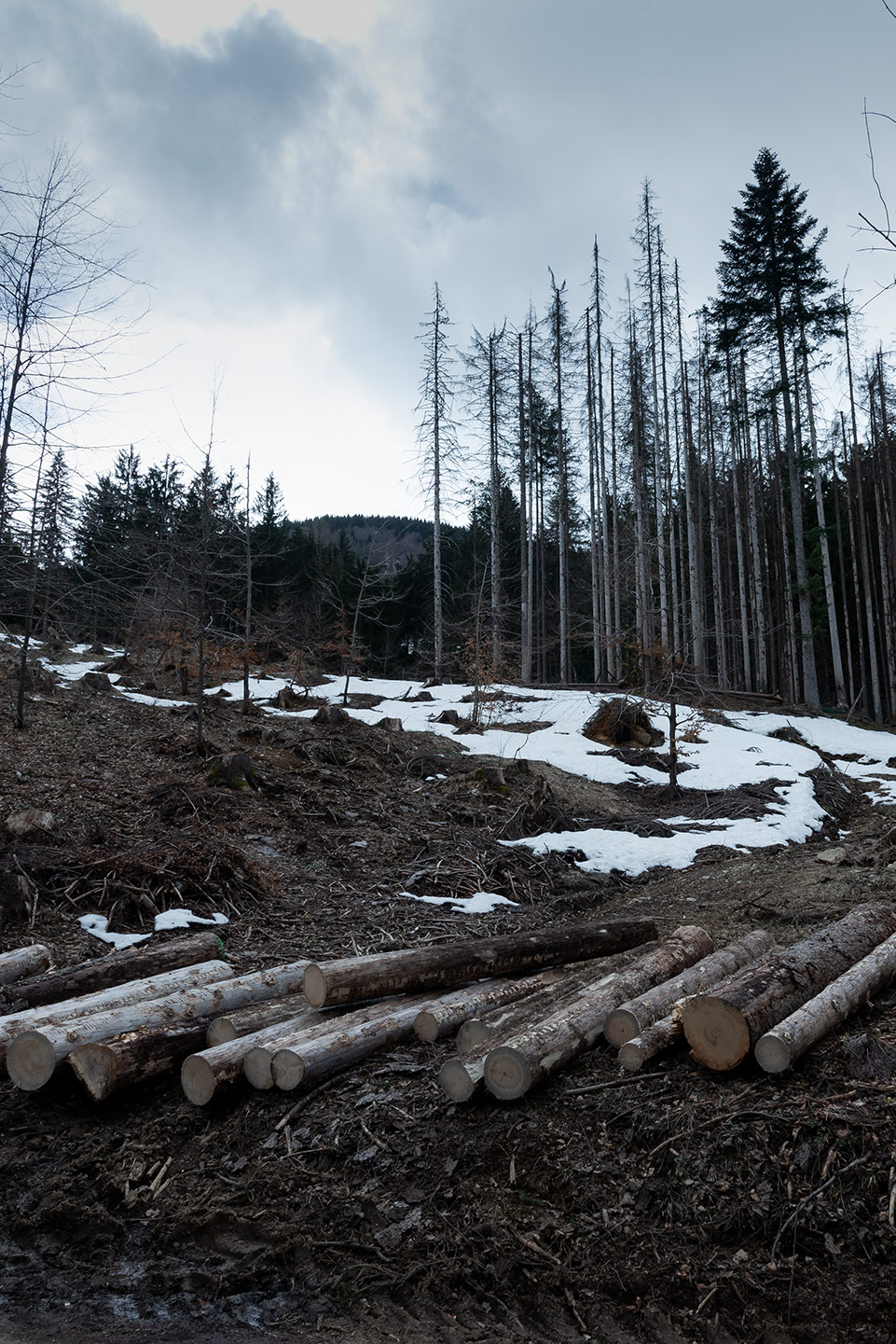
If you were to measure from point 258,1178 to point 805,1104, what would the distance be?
249cm

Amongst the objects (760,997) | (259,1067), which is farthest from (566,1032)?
(259,1067)

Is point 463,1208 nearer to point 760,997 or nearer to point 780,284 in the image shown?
point 760,997

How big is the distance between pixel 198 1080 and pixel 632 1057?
2.24 metres

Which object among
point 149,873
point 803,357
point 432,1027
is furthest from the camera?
point 803,357

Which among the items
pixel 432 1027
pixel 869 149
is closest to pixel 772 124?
pixel 869 149

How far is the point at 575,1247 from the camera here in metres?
2.87

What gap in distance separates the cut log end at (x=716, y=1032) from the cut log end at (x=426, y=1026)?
1.41 m

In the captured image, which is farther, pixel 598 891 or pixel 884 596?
pixel 884 596

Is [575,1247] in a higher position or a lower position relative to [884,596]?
lower

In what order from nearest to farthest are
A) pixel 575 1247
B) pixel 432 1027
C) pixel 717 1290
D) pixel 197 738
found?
pixel 717 1290 < pixel 575 1247 < pixel 432 1027 < pixel 197 738

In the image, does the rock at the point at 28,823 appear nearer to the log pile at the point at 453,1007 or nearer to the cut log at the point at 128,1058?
the log pile at the point at 453,1007

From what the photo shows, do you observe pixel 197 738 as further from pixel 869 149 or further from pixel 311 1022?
pixel 869 149

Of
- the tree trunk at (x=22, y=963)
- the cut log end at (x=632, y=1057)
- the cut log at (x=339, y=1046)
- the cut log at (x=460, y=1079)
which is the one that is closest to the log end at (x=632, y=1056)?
the cut log end at (x=632, y=1057)

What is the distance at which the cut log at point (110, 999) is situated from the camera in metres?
4.17
